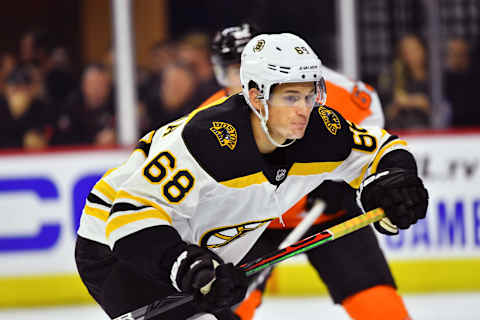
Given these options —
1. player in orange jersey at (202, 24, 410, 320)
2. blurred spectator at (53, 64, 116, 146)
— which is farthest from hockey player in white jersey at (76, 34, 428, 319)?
blurred spectator at (53, 64, 116, 146)

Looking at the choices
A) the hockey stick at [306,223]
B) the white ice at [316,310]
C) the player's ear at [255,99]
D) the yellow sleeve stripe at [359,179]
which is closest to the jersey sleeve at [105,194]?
the player's ear at [255,99]

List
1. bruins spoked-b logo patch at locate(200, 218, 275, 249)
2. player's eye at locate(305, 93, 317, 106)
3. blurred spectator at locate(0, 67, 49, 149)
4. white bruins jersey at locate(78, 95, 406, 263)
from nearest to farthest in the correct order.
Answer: white bruins jersey at locate(78, 95, 406, 263)
player's eye at locate(305, 93, 317, 106)
bruins spoked-b logo patch at locate(200, 218, 275, 249)
blurred spectator at locate(0, 67, 49, 149)

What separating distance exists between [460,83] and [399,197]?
2.72 metres

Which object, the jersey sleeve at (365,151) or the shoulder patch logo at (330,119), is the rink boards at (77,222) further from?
the shoulder patch logo at (330,119)

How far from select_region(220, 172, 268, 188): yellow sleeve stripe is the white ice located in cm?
202

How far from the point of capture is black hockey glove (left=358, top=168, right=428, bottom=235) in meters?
2.37

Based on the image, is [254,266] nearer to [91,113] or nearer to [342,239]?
[342,239]

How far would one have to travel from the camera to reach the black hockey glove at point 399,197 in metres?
2.37

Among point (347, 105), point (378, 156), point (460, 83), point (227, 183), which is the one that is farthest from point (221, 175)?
point (460, 83)

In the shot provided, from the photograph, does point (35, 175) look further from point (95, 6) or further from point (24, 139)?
point (95, 6)

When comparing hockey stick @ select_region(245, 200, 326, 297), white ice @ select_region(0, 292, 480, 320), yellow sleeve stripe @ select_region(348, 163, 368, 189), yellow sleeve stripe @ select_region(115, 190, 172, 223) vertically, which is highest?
yellow sleeve stripe @ select_region(115, 190, 172, 223)

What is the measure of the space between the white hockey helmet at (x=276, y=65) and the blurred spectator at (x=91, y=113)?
2782mm

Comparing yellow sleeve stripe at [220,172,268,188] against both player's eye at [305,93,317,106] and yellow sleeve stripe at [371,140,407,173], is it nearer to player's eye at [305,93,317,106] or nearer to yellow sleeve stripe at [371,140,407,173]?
player's eye at [305,93,317,106]

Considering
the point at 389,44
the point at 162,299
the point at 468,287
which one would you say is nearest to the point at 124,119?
the point at 389,44
